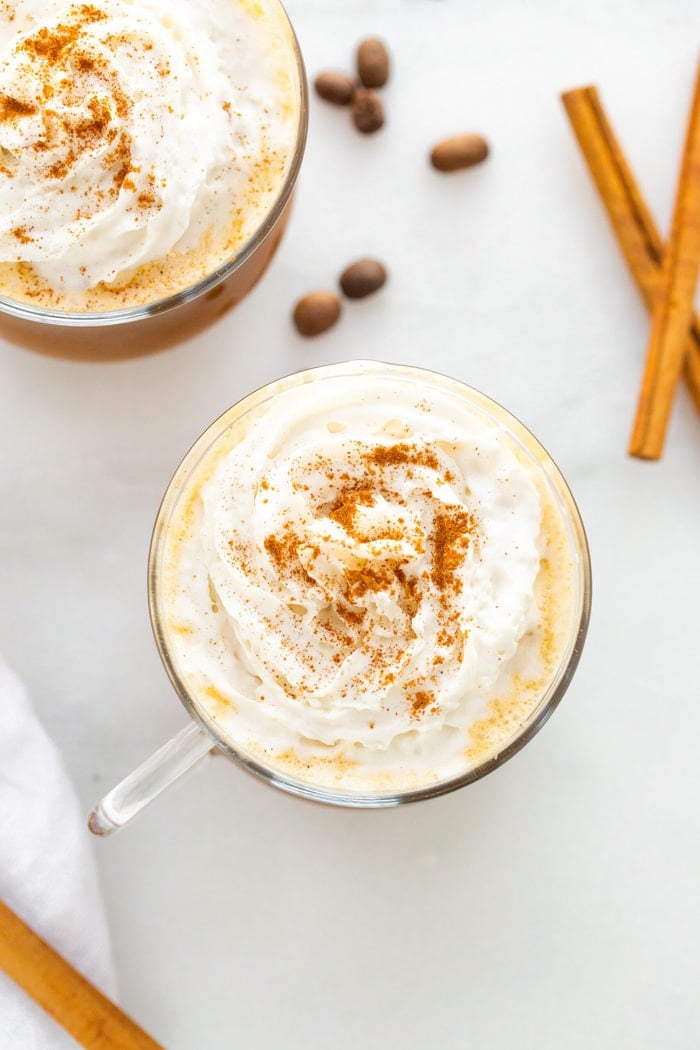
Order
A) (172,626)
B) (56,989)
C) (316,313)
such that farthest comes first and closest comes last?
(316,313), (56,989), (172,626)

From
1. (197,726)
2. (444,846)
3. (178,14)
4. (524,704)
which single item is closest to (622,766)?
(444,846)

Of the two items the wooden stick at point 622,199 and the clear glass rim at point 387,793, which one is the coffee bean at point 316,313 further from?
the wooden stick at point 622,199

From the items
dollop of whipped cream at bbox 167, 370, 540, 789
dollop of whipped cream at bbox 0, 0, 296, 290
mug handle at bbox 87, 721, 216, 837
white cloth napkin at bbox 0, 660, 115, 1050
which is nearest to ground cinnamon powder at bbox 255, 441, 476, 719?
dollop of whipped cream at bbox 167, 370, 540, 789

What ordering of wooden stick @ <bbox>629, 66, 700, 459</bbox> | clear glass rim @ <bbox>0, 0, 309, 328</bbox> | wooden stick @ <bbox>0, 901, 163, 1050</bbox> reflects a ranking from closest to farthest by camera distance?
clear glass rim @ <bbox>0, 0, 309, 328</bbox> < wooden stick @ <bbox>0, 901, 163, 1050</bbox> < wooden stick @ <bbox>629, 66, 700, 459</bbox>

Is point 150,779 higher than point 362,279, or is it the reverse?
point 362,279

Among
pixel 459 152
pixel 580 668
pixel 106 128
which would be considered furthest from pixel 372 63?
pixel 580 668

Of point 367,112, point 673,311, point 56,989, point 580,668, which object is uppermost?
point 367,112

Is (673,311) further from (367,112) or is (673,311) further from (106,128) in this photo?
(106,128)

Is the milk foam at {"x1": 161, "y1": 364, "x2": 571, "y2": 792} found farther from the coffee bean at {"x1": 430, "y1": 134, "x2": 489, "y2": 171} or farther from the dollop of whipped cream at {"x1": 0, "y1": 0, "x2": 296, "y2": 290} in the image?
the coffee bean at {"x1": 430, "y1": 134, "x2": 489, "y2": 171}

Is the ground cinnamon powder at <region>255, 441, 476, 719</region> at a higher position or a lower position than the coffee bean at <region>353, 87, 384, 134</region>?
lower
